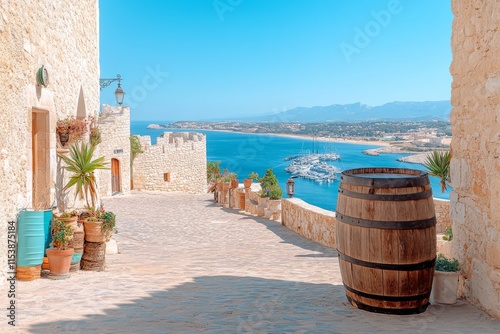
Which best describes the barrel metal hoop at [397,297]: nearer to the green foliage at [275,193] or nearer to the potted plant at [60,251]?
the potted plant at [60,251]

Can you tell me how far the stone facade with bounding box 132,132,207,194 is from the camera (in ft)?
84.9

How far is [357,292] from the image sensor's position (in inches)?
152

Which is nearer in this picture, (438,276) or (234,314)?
(234,314)

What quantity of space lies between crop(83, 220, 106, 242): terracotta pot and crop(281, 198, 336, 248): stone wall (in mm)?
4640

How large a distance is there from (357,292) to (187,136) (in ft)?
87.0

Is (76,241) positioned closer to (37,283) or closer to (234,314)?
(37,283)

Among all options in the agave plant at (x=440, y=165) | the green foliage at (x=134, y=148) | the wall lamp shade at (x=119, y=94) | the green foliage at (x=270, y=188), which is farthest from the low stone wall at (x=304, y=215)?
the green foliage at (x=134, y=148)

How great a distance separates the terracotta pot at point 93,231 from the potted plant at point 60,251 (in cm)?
35

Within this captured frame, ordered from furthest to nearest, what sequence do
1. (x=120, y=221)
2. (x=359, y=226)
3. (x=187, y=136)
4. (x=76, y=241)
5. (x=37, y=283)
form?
(x=187, y=136) → (x=120, y=221) → (x=76, y=241) → (x=37, y=283) → (x=359, y=226)

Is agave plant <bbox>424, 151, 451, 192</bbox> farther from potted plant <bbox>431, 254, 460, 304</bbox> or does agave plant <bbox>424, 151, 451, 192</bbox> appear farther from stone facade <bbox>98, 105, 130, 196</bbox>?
stone facade <bbox>98, 105, 130, 196</bbox>

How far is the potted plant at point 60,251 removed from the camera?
5.32 meters

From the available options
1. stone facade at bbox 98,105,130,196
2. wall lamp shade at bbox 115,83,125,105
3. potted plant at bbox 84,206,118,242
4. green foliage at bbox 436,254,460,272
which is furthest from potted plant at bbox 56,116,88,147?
stone facade at bbox 98,105,130,196

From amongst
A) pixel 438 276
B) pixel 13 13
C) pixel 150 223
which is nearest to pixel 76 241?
pixel 13 13

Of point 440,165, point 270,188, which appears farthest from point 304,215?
point 440,165
